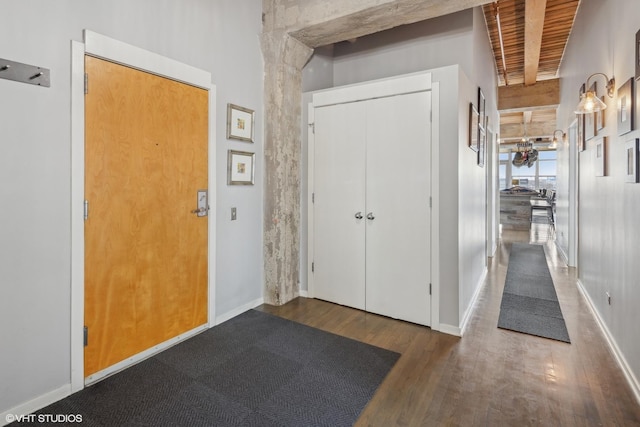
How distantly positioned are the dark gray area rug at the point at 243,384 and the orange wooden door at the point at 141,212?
9.8 inches

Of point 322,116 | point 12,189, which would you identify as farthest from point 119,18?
point 322,116

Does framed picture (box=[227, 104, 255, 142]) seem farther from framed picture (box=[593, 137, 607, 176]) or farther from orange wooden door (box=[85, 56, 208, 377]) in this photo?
framed picture (box=[593, 137, 607, 176])

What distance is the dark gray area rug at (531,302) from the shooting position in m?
2.93

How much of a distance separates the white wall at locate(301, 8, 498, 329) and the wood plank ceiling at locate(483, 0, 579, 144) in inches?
16.9

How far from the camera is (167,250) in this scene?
2.53m

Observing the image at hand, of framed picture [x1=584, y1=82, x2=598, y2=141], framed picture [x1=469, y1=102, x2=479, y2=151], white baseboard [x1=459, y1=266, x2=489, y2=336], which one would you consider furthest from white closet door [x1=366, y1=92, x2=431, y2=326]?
framed picture [x1=584, y1=82, x2=598, y2=141]

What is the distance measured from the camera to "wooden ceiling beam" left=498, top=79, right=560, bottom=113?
Answer: 22.4ft

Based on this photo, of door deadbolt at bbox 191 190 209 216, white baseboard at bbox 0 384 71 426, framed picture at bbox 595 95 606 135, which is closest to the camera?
white baseboard at bbox 0 384 71 426

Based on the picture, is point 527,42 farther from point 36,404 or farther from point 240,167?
point 36,404

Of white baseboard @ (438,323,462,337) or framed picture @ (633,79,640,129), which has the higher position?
framed picture @ (633,79,640,129)

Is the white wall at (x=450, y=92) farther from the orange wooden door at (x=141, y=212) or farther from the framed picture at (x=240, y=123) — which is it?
the orange wooden door at (x=141, y=212)

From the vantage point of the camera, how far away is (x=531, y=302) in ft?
11.7

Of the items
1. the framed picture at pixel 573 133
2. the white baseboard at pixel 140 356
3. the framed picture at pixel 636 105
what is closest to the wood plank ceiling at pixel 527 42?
the framed picture at pixel 573 133

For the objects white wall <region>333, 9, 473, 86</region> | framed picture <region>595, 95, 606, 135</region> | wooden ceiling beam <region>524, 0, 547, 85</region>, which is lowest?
framed picture <region>595, 95, 606, 135</region>
